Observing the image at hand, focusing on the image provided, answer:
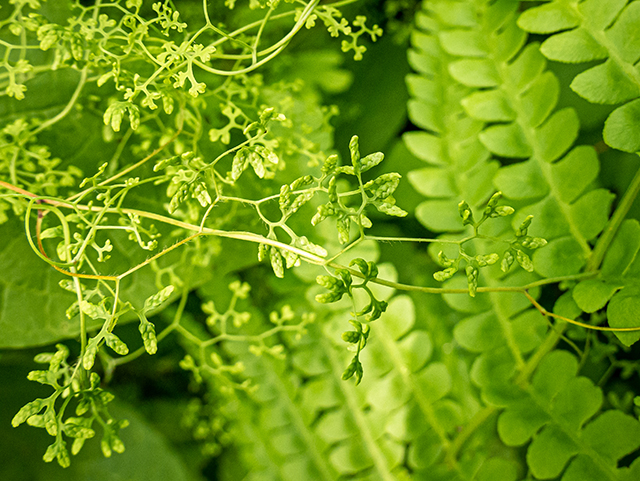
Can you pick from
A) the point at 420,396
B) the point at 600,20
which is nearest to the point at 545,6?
the point at 600,20

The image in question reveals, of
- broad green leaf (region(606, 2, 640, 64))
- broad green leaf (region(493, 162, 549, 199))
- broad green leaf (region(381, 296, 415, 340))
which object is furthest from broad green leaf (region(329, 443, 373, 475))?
broad green leaf (region(606, 2, 640, 64))

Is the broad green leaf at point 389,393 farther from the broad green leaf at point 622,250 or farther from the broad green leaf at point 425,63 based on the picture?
the broad green leaf at point 425,63

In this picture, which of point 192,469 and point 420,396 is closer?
point 420,396

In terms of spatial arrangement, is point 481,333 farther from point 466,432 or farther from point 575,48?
point 575,48

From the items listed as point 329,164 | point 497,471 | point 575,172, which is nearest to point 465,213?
point 329,164

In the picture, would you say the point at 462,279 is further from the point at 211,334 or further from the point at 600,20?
the point at 211,334
